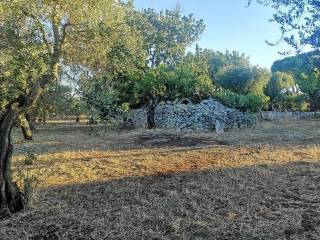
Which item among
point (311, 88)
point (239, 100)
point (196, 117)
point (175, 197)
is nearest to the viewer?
→ point (175, 197)

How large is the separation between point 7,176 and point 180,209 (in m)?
4.27

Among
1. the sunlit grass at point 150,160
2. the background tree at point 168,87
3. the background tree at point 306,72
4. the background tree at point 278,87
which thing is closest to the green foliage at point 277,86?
the background tree at point 278,87

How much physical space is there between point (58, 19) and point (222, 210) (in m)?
6.48

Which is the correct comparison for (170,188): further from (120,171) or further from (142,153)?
(142,153)

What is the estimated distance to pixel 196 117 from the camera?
32.8 metres

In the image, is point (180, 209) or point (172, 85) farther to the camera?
point (172, 85)

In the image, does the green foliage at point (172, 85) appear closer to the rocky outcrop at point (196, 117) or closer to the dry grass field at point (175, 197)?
the rocky outcrop at point (196, 117)

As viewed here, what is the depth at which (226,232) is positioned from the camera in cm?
Answer: 760

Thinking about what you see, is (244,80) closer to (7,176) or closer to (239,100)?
(239,100)

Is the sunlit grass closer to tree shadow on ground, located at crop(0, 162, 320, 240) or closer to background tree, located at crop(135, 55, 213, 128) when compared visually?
tree shadow on ground, located at crop(0, 162, 320, 240)

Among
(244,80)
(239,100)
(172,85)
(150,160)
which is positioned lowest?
(150,160)

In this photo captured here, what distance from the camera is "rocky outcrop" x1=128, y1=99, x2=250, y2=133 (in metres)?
32.8

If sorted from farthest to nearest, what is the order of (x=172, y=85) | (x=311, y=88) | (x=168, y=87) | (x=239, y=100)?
1. (x=311, y=88)
2. (x=239, y=100)
3. (x=168, y=87)
4. (x=172, y=85)

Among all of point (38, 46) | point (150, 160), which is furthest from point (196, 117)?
point (38, 46)
